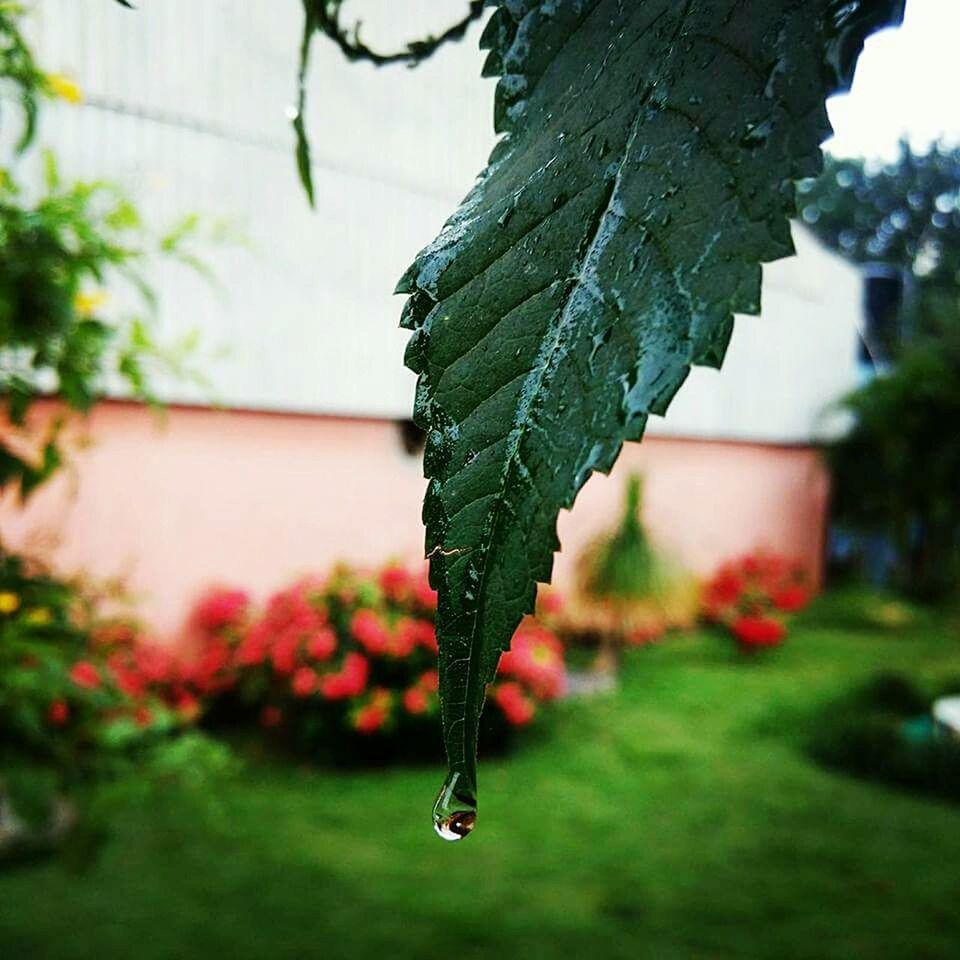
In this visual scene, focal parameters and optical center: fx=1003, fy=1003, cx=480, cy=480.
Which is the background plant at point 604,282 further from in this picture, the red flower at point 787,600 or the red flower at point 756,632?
the red flower at point 787,600

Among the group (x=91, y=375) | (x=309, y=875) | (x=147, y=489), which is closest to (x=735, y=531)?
(x=147, y=489)

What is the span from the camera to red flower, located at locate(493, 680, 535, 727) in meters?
3.60

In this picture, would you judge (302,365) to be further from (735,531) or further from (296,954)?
(735,531)

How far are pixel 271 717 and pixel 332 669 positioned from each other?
0.28m

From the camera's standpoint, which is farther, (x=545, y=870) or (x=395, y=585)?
(x=395, y=585)

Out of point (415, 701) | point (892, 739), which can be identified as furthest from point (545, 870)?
point (892, 739)

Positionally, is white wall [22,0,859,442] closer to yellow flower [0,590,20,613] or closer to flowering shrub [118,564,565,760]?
flowering shrub [118,564,565,760]

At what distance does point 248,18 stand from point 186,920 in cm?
299

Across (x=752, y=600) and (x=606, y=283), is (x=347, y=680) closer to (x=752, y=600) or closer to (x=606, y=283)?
(x=752, y=600)

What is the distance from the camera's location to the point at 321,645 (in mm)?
3496

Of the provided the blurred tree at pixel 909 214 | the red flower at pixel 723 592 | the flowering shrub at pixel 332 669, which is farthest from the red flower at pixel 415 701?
the red flower at pixel 723 592

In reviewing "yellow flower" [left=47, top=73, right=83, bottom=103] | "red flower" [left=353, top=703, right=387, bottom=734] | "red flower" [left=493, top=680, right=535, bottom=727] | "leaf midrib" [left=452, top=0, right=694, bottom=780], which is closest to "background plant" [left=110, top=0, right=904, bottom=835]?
"leaf midrib" [left=452, top=0, right=694, bottom=780]

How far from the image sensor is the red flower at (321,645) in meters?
3.50

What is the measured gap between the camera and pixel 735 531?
21.2ft
